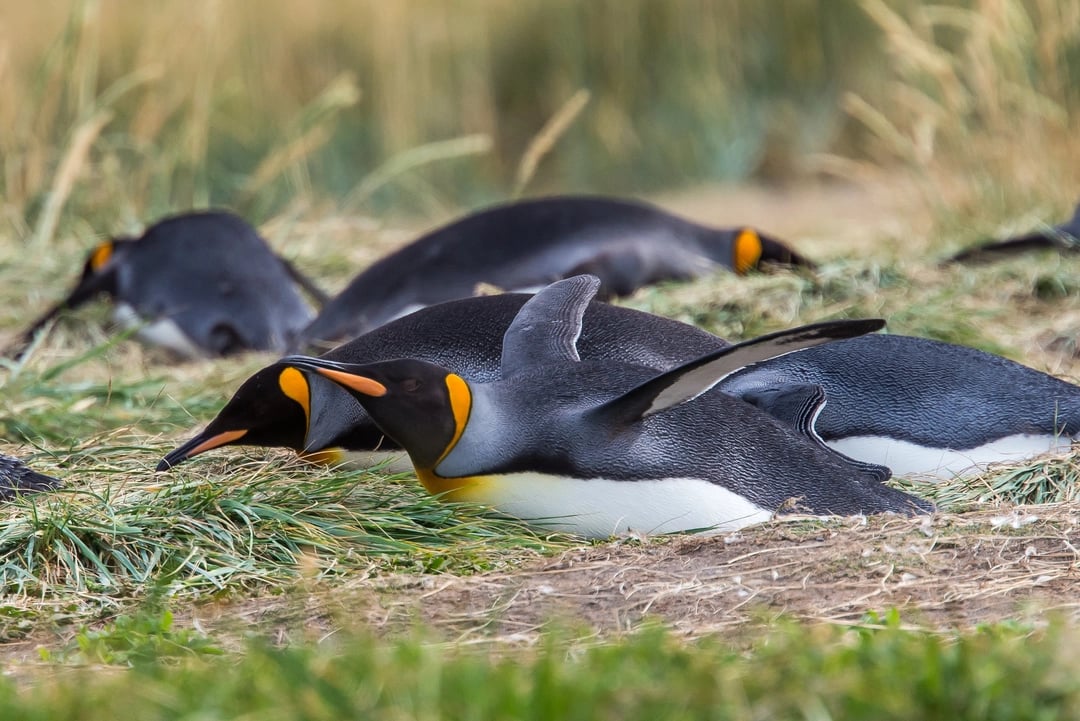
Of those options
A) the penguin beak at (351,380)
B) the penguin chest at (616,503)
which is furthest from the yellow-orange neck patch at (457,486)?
the penguin beak at (351,380)

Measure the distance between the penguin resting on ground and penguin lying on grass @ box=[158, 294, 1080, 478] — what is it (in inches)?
87.8

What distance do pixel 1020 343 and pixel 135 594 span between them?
3326 millimetres

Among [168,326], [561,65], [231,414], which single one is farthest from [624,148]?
[231,414]

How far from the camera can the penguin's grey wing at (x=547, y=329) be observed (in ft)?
11.0

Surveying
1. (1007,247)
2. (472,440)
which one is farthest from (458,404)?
(1007,247)

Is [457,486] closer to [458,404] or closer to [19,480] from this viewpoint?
[458,404]

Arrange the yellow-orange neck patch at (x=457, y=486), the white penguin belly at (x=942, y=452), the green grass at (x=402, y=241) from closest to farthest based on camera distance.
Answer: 1. the green grass at (x=402, y=241)
2. the yellow-orange neck patch at (x=457, y=486)
3. the white penguin belly at (x=942, y=452)

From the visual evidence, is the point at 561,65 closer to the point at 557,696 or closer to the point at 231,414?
the point at 231,414

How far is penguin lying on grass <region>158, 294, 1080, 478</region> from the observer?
3559mm

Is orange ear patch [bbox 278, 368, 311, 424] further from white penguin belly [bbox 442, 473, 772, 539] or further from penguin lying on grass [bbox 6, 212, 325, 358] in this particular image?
penguin lying on grass [bbox 6, 212, 325, 358]

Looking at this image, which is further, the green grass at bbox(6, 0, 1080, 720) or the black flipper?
the black flipper

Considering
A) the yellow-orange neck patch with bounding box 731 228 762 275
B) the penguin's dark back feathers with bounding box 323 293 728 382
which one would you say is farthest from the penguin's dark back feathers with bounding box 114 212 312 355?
the penguin's dark back feathers with bounding box 323 293 728 382

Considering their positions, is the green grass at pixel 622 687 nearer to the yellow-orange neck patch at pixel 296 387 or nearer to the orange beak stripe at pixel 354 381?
the orange beak stripe at pixel 354 381

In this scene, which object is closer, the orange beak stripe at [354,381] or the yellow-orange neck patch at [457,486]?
the orange beak stripe at [354,381]
